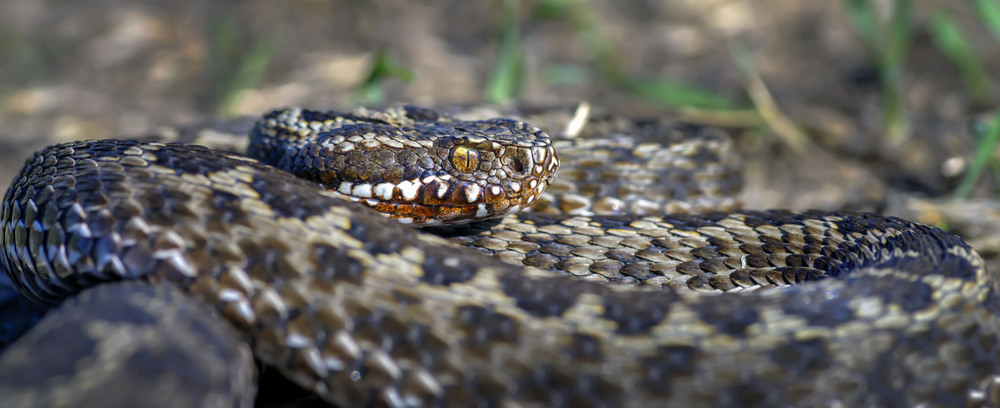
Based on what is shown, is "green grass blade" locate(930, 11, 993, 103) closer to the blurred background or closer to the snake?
the blurred background

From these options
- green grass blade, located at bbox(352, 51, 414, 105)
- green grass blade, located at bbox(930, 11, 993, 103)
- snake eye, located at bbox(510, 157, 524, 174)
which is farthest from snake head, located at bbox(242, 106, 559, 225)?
green grass blade, located at bbox(930, 11, 993, 103)

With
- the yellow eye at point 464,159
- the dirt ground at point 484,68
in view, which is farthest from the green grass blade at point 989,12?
the yellow eye at point 464,159

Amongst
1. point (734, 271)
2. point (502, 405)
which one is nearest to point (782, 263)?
point (734, 271)

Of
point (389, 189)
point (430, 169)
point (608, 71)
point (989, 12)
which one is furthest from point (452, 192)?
point (989, 12)

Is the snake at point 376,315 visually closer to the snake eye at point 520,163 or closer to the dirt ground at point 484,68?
the snake eye at point 520,163

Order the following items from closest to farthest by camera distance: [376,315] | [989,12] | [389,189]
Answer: [376,315] < [389,189] < [989,12]

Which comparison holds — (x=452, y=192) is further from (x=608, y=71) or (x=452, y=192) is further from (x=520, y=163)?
(x=608, y=71)

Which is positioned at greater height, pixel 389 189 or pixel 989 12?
pixel 989 12
